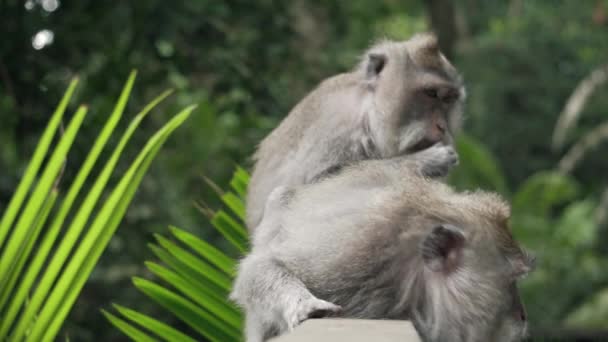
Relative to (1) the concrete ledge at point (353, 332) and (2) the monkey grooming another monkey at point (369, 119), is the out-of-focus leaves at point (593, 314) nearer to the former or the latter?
(2) the monkey grooming another monkey at point (369, 119)

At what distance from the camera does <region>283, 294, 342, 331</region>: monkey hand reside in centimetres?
218

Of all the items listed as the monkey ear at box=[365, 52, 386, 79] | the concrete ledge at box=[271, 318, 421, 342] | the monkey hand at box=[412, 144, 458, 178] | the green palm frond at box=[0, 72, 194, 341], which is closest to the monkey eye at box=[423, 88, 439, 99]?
the monkey ear at box=[365, 52, 386, 79]

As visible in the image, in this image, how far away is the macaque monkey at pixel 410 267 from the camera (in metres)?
2.25

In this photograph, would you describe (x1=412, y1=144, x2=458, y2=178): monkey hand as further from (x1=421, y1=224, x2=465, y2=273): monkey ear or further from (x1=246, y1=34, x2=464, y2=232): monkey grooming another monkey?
(x1=421, y1=224, x2=465, y2=273): monkey ear

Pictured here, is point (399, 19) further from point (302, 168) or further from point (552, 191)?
point (302, 168)

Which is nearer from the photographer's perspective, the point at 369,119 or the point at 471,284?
the point at 471,284

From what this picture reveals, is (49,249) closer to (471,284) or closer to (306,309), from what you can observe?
(306,309)

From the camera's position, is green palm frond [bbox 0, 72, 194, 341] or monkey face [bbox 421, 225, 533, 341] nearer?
monkey face [bbox 421, 225, 533, 341]

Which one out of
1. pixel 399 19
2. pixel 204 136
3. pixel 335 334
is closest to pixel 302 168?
pixel 335 334

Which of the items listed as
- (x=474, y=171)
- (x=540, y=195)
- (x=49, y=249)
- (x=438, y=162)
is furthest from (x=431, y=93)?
(x=540, y=195)

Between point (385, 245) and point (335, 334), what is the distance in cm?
78

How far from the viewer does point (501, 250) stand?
2291 mm

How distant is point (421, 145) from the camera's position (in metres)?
3.54

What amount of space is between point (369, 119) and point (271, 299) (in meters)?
1.41
